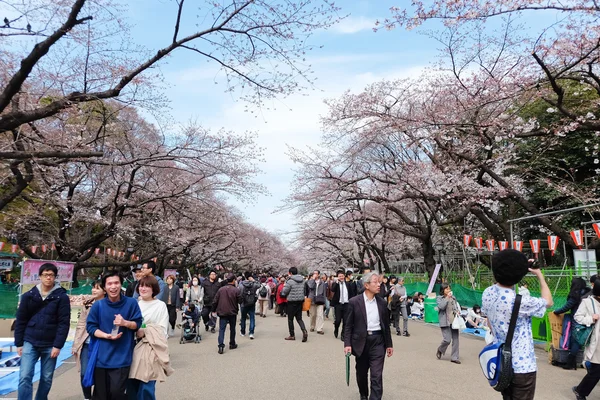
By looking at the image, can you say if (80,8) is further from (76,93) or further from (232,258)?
(232,258)

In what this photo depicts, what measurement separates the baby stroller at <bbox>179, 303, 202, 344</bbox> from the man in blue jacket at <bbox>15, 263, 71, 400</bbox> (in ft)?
20.9

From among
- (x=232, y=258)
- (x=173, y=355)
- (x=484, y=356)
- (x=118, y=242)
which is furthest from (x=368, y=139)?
(x=232, y=258)

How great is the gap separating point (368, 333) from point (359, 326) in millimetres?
126

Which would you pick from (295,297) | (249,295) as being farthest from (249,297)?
(295,297)

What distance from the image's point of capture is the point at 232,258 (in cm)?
4841

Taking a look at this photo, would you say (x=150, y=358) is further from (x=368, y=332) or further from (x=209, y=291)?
(x=209, y=291)

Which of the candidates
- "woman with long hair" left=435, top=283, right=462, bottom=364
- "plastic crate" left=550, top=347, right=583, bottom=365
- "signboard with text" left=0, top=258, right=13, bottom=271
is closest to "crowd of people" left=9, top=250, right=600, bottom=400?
"plastic crate" left=550, top=347, right=583, bottom=365

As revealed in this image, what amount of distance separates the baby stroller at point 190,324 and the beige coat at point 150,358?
7075 mm

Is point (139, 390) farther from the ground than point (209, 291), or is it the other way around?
point (209, 291)

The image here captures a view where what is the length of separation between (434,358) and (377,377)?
166 inches

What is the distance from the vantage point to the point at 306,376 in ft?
23.0

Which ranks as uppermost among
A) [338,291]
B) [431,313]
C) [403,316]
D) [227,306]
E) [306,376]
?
[338,291]

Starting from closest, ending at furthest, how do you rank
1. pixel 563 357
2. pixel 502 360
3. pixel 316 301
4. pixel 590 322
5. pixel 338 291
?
1. pixel 502 360
2. pixel 590 322
3. pixel 563 357
4. pixel 338 291
5. pixel 316 301

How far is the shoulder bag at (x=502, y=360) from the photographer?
3.23 m
